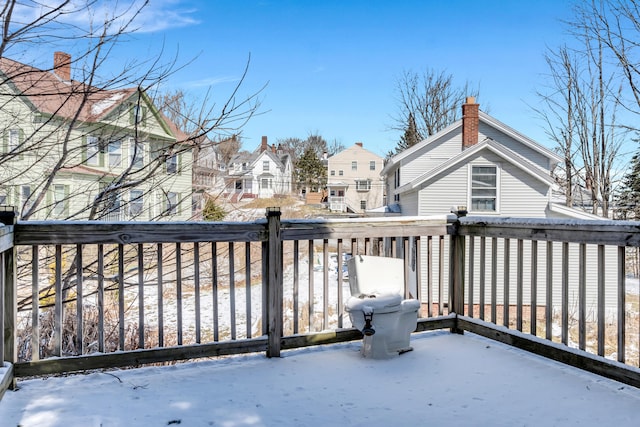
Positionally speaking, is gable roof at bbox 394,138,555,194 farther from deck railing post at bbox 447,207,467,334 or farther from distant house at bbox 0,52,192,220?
distant house at bbox 0,52,192,220

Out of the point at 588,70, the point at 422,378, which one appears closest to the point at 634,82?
the point at 588,70

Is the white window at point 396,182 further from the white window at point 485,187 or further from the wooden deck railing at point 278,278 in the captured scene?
the wooden deck railing at point 278,278

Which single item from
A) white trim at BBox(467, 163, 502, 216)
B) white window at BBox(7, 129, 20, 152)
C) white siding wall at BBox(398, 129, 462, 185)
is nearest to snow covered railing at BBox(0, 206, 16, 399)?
white window at BBox(7, 129, 20, 152)

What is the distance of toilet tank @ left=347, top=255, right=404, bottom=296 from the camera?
124 inches

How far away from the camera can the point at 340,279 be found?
3.34 metres

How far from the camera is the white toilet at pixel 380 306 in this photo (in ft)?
9.76

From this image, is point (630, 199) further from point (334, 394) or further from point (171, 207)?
point (334, 394)

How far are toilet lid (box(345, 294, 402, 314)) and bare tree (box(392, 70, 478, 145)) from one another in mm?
20973

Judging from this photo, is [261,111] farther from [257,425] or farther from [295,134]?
[295,134]

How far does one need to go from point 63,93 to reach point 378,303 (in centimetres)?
262

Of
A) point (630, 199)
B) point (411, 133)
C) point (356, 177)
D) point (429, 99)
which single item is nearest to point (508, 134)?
point (630, 199)

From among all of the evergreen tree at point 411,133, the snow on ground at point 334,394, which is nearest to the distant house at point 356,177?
the evergreen tree at point 411,133

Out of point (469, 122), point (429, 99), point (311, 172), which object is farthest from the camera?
point (311, 172)

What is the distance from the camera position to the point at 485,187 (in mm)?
12789
